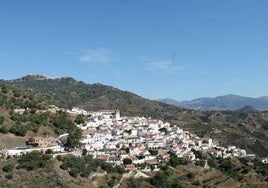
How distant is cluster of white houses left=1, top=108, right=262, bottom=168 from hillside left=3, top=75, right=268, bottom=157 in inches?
700

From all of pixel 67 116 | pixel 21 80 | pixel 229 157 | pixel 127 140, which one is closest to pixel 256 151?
pixel 229 157

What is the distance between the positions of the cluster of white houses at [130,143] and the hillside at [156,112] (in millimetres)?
17782

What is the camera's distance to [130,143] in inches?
2297

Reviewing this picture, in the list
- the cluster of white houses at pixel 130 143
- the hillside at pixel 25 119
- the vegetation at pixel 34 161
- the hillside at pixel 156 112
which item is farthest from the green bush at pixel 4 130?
the hillside at pixel 156 112

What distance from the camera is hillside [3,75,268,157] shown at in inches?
3649

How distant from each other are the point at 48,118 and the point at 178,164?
20.2 m

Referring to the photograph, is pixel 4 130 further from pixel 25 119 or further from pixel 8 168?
pixel 8 168

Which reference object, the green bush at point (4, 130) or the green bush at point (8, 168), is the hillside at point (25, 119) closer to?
the green bush at point (4, 130)

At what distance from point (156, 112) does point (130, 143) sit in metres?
70.8

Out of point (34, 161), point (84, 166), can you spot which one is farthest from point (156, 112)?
point (34, 161)

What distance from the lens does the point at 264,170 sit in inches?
2331

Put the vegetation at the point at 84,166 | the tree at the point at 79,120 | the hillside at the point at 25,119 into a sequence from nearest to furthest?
the vegetation at the point at 84,166 < the hillside at the point at 25,119 < the tree at the point at 79,120

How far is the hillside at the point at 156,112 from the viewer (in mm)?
92688

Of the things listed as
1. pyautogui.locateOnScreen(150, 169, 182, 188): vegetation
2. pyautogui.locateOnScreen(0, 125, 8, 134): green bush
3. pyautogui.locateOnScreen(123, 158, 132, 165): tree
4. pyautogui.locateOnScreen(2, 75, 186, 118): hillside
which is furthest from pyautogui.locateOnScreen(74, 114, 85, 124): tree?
pyautogui.locateOnScreen(2, 75, 186, 118): hillside
